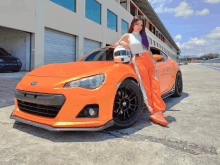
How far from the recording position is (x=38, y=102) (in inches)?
75.7

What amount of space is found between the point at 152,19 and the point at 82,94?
31973 millimetres

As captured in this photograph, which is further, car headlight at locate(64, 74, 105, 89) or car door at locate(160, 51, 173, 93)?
car door at locate(160, 51, 173, 93)

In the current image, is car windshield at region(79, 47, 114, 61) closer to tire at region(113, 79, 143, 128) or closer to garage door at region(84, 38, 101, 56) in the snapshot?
tire at region(113, 79, 143, 128)

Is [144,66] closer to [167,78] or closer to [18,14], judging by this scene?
[167,78]

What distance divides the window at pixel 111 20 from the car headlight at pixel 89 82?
14163mm

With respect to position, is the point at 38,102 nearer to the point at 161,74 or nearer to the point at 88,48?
the point at 161,74

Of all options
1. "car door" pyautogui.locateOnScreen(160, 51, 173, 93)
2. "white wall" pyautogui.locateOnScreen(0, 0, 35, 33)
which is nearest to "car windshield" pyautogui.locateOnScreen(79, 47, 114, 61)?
"car door" pyautogui.locateOnScreen(160, 51, 173, 93)

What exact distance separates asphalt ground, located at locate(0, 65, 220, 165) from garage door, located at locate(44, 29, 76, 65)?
727 centimetres

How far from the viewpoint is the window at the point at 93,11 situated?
1231cm

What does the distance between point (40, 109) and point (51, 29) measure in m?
8.38

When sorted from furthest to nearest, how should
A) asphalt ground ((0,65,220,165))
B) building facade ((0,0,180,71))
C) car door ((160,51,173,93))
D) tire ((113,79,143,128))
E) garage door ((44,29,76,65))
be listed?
garage door ((44,29,76,65))
building facade ((0,0,180,71))
car door ((160,51,173,93))
tire ((113,79,143,128))
asphalt ground ((0,65,220,165))

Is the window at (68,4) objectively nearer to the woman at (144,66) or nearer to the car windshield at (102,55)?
the car windshield at (102,55)

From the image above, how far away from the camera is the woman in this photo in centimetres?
259

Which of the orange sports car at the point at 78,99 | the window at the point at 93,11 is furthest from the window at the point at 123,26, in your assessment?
the orange sports car at the point at 78,99
